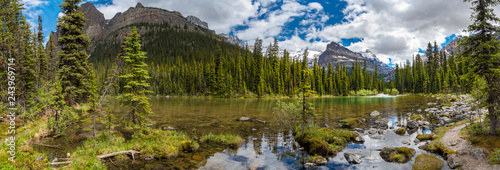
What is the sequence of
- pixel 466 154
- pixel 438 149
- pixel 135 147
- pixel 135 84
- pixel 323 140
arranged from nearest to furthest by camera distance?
pixel 466 154 < pixel 135 147 < pixel 438 149 < pixel 323 140 < pixel 135 84

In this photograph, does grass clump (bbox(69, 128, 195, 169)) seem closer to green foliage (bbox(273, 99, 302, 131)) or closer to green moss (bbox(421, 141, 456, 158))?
green foliage (bbox(273, 99, 302, 131))

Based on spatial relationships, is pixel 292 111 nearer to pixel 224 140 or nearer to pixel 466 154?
pixel 224 140

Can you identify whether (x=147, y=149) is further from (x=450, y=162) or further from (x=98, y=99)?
(x=450, y=162)

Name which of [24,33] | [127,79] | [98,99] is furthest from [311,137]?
[24,33]

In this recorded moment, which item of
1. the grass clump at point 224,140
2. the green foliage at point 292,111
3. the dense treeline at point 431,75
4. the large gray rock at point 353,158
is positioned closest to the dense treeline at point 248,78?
the dense treeline at point 431,75

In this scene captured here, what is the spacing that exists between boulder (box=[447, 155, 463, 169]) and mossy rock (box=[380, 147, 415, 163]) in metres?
2.00

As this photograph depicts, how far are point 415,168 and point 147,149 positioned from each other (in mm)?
16710

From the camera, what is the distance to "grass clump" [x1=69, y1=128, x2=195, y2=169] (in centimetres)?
1169

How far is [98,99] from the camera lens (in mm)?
16094

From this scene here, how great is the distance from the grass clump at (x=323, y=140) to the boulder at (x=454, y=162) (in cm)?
621

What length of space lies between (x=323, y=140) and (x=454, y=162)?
24.9 feet

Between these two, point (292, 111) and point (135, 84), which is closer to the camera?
point (135, 84)

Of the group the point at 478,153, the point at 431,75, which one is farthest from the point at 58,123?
the point at 431,75

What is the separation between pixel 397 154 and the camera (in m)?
14.4
